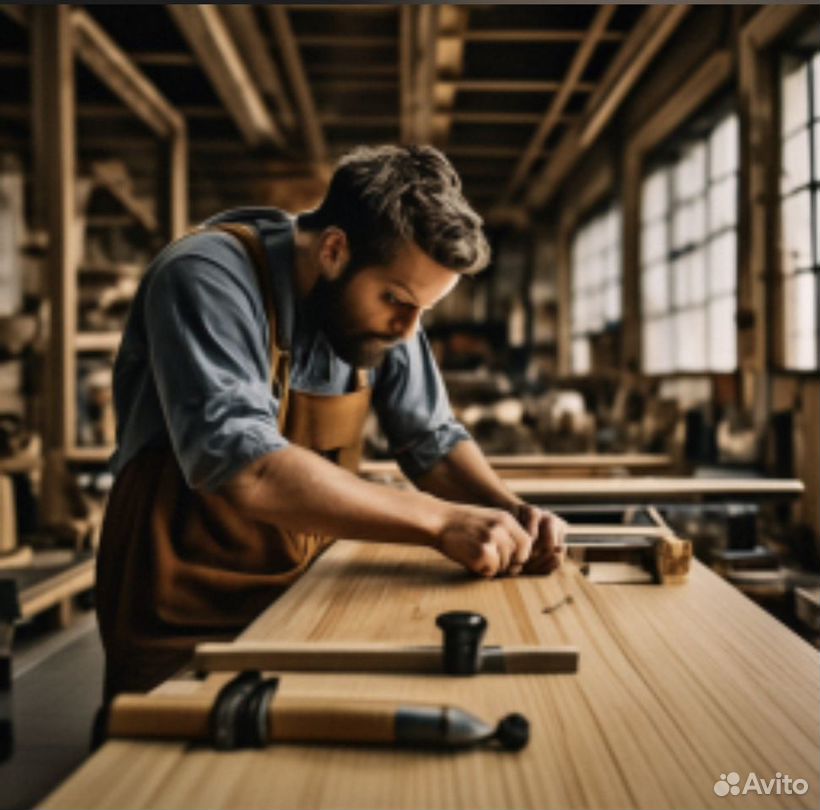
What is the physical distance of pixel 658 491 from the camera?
8.77 ft

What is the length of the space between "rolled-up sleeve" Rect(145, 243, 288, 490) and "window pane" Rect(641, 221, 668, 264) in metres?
5.62

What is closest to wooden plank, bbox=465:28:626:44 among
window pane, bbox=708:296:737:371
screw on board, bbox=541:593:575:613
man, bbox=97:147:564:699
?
window pane, bbox=708:296:737:371

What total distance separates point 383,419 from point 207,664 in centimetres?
101

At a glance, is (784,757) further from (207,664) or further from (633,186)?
(633,186)

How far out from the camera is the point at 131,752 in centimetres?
76

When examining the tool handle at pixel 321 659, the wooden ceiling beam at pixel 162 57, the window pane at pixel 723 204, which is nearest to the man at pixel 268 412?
the tool handle at pixel 321 659

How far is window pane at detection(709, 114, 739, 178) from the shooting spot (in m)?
5.11

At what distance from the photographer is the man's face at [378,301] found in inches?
60.8

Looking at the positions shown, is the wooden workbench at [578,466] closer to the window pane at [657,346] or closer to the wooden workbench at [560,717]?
the wooden workbench at [560,717]

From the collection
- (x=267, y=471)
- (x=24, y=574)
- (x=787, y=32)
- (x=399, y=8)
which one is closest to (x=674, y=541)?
(x=267, y=471)

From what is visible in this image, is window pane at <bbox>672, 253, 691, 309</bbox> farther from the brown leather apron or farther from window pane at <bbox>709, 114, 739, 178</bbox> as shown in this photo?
the brown leather apron

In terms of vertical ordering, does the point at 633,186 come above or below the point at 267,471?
above

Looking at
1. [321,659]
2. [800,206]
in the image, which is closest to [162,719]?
[321,659]

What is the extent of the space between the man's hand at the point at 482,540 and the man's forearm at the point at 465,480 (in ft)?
1.32
